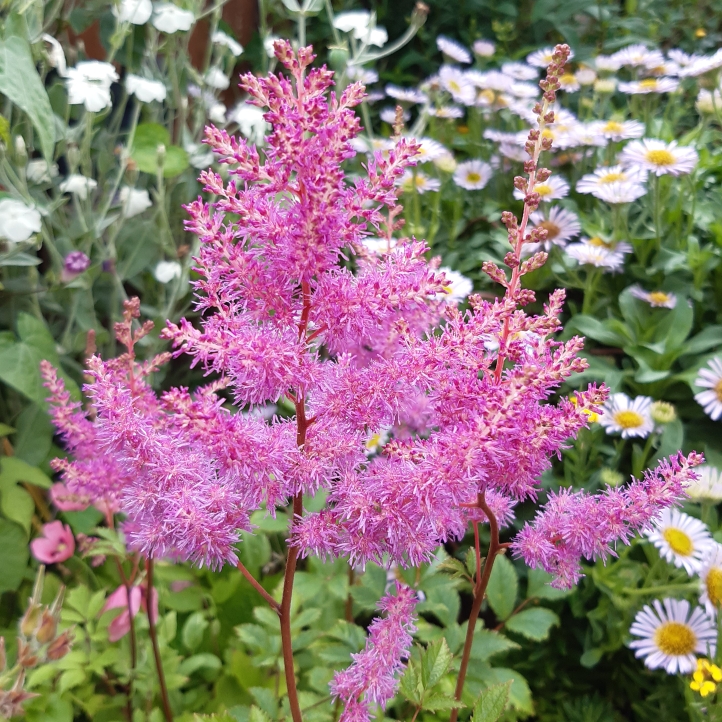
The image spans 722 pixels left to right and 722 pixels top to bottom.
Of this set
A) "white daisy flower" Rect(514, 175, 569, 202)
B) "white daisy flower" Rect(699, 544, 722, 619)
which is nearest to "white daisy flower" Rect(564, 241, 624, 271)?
"white daisy flower" Rect(514, 175, 569, 202)

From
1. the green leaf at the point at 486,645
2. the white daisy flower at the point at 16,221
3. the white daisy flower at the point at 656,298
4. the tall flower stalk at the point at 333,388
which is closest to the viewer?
the tall flower stalk at the point at 333,388

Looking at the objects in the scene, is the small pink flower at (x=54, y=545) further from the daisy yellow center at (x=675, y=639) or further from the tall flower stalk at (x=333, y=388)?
the daisy yellow center at (x=675, y=639)

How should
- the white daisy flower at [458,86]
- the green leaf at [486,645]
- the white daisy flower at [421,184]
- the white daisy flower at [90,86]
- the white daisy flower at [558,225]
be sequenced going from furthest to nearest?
the white daisy flower at [458,86]
the white daisy flower at [421,184]
the white daisy flower at [558,225]
the white daisy flower at [90,86]
the green leaf at [486,645]

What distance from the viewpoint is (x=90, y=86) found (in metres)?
1.06

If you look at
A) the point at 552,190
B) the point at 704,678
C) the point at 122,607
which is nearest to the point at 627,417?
→ the point at 704,678

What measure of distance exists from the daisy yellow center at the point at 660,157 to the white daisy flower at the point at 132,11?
0.94 metres

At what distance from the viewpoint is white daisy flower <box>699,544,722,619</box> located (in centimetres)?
82

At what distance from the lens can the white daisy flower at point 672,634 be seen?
83 centimetres

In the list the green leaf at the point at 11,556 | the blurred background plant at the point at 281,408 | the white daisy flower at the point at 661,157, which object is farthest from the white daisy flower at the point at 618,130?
the green leaf at the point at 11,556

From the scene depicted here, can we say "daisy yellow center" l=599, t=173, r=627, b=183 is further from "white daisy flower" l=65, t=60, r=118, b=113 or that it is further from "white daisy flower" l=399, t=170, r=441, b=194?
"white daisy flower" l=65, t=60, r=118, b=113

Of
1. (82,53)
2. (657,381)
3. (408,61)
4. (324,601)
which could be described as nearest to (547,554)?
(324,601)

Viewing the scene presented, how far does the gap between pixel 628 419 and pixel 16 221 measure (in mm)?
931

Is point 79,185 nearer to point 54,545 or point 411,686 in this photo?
point 54,545

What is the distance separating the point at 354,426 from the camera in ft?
1.45
